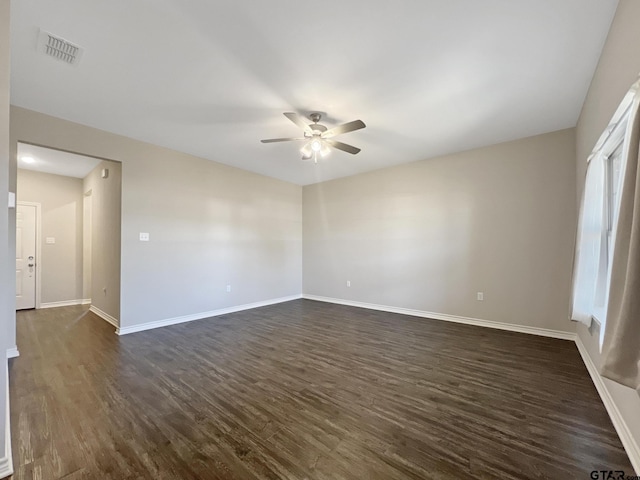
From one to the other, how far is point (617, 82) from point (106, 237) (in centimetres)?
605

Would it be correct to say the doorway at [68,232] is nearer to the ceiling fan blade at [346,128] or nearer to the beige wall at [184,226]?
the beige wall at [184,226]

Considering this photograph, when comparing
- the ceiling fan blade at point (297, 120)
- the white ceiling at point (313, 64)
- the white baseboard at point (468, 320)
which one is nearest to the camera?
the white ceiling at point (313, 64)

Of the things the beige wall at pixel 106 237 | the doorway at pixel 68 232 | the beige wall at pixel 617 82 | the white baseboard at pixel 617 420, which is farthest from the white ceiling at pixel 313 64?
the white baseboard at pixel 617 420

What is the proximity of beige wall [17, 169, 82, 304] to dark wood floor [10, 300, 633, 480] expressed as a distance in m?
2.39

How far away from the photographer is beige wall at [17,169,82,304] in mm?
5188

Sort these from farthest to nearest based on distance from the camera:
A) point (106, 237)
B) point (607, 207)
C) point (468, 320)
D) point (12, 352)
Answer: point (106, 237) → point (468, 320) → point (12, 352) → point (607, 207)

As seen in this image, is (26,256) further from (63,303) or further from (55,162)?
(55,162)

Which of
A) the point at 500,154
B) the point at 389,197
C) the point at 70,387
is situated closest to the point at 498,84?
the point at 500,154

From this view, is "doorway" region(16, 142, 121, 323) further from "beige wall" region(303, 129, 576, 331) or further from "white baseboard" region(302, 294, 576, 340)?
"white baseboard" region(302, 294, 576, 340)

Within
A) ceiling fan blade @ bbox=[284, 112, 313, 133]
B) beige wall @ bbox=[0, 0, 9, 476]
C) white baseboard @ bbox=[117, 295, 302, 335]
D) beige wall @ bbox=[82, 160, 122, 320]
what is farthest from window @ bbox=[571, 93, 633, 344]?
beige wall @ bbox=[82, 160, 122, 320]

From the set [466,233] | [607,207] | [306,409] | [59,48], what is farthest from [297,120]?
[466,233]

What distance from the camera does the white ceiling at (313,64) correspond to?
1.75 metres

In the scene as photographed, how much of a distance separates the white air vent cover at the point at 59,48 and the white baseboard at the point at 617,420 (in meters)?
4.47

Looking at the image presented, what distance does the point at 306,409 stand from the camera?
2.00 m
